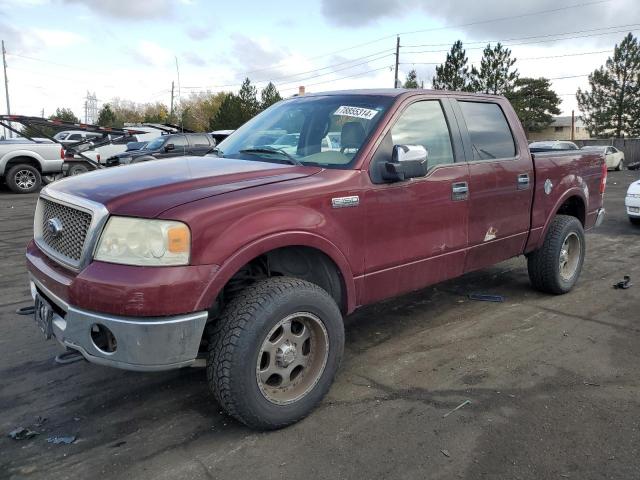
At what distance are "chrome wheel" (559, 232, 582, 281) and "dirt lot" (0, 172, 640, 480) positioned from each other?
684 mm

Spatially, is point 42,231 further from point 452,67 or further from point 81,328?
point 452,67

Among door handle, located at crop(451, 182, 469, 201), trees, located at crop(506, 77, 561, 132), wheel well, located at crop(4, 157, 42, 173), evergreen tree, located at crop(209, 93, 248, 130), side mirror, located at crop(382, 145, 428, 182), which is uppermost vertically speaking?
trees, located at crop(506, 77, 561, 132)

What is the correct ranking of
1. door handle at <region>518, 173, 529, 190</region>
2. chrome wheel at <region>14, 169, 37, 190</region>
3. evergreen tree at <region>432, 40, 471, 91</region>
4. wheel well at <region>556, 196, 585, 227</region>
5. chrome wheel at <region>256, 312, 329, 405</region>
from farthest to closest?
evergreen tree at <region>432, 40, 471, 91</region> < chrome wheel at <region>14, 169, 37, 190</region> < wheel well at <region>556, 196, 585, 227</region> < door handle at <region>518, 173, 529, 190</region> < chrome wheel at <region>256, 312, 329, 405</region>

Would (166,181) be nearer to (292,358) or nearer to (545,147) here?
(292,358)

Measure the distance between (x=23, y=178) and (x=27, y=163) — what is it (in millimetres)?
480

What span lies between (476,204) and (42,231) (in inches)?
122

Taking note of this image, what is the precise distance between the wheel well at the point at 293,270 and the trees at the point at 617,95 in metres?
57.4

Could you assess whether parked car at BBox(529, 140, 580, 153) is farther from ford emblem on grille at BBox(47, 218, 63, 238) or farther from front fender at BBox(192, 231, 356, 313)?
ford emblem on grille at BBox(47, 218, 63, 238)

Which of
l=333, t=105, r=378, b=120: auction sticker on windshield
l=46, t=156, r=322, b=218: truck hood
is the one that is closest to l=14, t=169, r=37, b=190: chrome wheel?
l=46, t=156, r=322, b=218: truck hood

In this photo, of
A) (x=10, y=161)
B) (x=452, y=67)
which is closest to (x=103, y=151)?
(x=10, y=161)

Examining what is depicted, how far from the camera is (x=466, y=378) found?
11.9ft

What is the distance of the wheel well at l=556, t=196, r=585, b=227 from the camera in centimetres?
567

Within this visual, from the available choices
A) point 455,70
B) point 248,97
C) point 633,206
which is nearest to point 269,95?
point 248,97

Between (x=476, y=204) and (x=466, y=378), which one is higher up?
(x=476, y=204)
